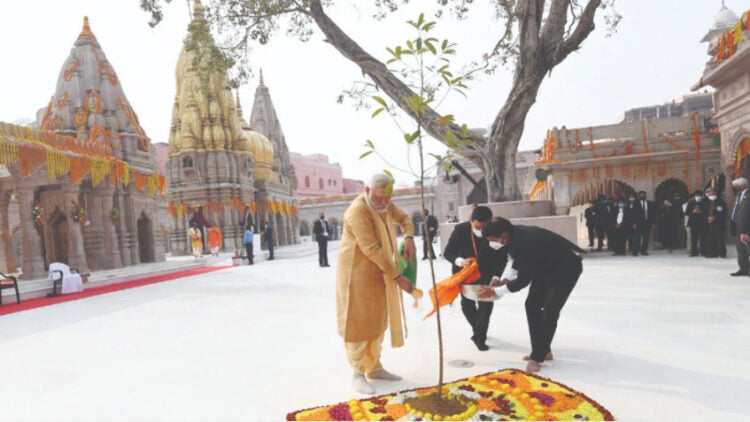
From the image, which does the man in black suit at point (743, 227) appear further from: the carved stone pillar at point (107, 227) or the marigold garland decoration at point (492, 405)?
the carved stone pillar at point (107, 227)

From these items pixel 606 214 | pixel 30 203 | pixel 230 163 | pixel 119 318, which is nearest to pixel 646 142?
pixel 606 214

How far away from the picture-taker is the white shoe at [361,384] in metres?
3.03

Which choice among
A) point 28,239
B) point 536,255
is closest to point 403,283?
point 536,255

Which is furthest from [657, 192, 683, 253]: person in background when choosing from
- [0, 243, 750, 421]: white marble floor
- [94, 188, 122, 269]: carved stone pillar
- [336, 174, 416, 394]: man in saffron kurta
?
[94, 188, 122, 269]: carved stone pillar

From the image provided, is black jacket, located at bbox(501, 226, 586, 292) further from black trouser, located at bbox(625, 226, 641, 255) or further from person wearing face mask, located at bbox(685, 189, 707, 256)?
black trouser, located at bbox(625, 226, 641, 255)

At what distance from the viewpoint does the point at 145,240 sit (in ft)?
54.0

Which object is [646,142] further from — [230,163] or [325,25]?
[230,163]

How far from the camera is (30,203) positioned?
11.3m

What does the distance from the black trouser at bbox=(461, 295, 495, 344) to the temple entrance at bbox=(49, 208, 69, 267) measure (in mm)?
14135

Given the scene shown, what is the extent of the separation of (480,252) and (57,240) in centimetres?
1479

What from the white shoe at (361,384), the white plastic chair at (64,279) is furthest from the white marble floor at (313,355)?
the white plastic chair at (64,279)

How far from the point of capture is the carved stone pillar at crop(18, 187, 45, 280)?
1102cm

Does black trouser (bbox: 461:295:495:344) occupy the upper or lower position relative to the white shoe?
upper

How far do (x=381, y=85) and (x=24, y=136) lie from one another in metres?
8.27
